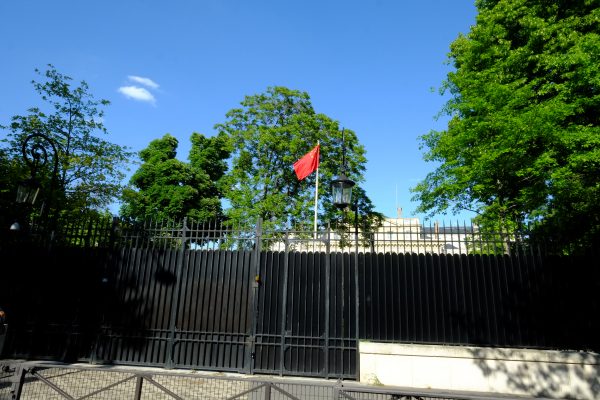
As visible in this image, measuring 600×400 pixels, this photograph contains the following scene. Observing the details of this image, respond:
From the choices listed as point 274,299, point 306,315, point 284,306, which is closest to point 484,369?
point 306,315

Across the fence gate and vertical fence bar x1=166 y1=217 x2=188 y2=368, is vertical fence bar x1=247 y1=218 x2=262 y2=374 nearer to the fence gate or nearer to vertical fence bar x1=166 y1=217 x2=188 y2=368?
the fence gate

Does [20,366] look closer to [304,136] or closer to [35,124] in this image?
[35,124]

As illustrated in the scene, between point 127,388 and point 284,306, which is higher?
point 284,306

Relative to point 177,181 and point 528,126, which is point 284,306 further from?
point 177,181

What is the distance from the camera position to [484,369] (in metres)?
7.79

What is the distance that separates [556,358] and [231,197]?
19955mm

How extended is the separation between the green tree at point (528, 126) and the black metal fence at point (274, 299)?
322cm

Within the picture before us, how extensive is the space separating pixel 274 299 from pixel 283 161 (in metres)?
16.3

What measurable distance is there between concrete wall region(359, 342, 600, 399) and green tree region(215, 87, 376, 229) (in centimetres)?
1496

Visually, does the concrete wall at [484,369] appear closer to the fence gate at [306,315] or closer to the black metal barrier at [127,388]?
the black metal barrier at [127,388]

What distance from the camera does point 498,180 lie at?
1448 centimetres

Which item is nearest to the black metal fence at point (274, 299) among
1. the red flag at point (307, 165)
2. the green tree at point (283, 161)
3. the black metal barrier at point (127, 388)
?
the black metal barrier at point (127, 388)

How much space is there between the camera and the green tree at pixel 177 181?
31591 millimetres

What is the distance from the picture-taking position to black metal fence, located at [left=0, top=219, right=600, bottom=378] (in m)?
8.52
